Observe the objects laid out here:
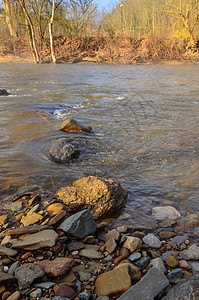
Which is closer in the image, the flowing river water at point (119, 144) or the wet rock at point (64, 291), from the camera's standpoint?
the wet rock at point (64, 291)

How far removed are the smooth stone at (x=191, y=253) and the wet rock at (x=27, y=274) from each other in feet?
3.31

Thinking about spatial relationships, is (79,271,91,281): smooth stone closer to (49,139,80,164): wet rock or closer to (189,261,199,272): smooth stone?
(189,261,199,272): smooth stone

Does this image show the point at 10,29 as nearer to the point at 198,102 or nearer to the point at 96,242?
the point at 198,102

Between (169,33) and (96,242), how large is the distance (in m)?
28.4

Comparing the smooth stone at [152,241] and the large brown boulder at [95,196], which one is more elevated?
the large brown boulder at [95,196]

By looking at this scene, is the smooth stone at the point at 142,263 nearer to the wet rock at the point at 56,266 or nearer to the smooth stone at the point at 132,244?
the smooth stone at the point at 132,244

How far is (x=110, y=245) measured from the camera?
76.7 inches

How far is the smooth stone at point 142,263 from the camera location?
172 centimetres

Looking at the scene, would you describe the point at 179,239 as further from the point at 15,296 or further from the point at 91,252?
the point at 15,296

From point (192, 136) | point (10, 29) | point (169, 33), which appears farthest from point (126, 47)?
point (192, 136)

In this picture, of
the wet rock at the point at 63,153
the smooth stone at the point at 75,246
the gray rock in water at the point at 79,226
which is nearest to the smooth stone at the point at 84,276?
the smooth stone at the point at 75,246

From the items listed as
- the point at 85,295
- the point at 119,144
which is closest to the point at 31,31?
the point at 119,144

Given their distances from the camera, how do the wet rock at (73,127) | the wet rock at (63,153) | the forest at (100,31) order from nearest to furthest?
the wet rock at (63,153), the wet rock at (73,127), the forest at (100,31)

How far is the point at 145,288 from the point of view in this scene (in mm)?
1463
